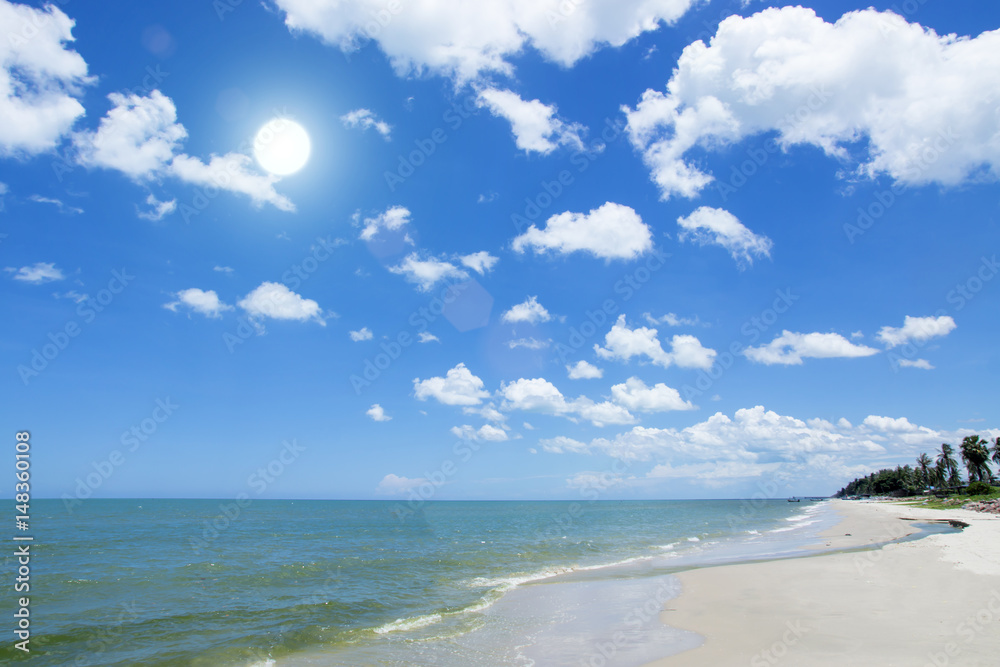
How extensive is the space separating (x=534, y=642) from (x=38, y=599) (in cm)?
1999

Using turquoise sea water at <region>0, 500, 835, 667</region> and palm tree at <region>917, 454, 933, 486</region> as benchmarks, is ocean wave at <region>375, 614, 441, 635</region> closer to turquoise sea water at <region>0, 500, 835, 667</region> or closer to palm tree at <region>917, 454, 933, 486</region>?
turquoise sea water at <region>0, 500, 835, 667</region>

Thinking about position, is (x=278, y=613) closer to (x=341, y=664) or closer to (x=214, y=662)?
(x=214, y=662)

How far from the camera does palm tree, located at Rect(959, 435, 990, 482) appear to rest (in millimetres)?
91688

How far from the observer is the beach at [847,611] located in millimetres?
10812

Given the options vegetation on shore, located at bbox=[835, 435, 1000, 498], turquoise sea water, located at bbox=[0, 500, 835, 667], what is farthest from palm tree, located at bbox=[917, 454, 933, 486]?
turquoise sea water, located at bbox=[0, 500, 835, 667]

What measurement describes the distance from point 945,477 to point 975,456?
40.2 m

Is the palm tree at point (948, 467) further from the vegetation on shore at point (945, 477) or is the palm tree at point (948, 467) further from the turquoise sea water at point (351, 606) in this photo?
the turquoise sea water at point (351, 606)

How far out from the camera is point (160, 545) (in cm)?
3728

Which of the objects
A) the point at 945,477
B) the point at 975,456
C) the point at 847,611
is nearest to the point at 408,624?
the point at 847,611

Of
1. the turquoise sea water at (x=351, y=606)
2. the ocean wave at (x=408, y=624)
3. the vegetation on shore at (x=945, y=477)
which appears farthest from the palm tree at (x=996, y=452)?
the ocean wave at (x=408, y=624)

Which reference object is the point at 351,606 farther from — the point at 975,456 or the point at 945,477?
the point at 945,477

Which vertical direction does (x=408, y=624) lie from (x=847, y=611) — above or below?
below

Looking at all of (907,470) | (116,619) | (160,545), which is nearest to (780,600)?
(116,619)

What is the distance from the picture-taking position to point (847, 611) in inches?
575
